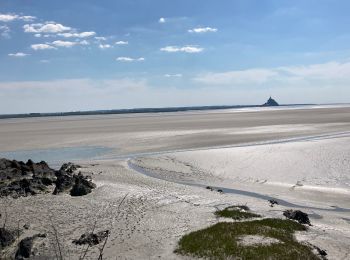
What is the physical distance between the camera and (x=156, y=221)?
15789mm

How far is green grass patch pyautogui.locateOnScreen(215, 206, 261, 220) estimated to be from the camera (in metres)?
15.8

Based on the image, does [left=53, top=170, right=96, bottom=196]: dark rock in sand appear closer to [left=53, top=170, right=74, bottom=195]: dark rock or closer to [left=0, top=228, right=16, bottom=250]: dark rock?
[left=53, top=170, right=74, bottom=195]: dark rock

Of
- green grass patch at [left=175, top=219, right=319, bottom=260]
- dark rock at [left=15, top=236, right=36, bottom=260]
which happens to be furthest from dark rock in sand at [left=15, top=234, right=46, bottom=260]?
green grass patch at [left=175, top=219, right=319, bottom=260]

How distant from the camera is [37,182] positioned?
22.4m

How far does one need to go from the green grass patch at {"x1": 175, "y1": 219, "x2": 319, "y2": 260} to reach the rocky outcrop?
9.26m

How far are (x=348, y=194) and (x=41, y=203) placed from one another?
14189 millimetres

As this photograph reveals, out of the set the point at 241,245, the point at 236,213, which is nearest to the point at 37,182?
the point at 236,213

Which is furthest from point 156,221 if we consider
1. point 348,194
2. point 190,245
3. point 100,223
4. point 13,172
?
point 13,172

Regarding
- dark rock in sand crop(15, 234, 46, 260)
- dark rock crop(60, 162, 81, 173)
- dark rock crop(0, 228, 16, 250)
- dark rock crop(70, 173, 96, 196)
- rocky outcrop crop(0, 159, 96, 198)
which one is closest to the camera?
dark rock in sand crop(15, 234, 46, 260)

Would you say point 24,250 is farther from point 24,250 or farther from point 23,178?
point 23,178

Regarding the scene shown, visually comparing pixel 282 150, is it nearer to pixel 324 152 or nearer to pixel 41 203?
pixel 324 152

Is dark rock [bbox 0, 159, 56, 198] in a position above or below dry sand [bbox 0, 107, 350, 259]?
above

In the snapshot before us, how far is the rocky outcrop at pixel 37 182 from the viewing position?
2088cm

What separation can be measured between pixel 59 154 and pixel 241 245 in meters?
29.5
